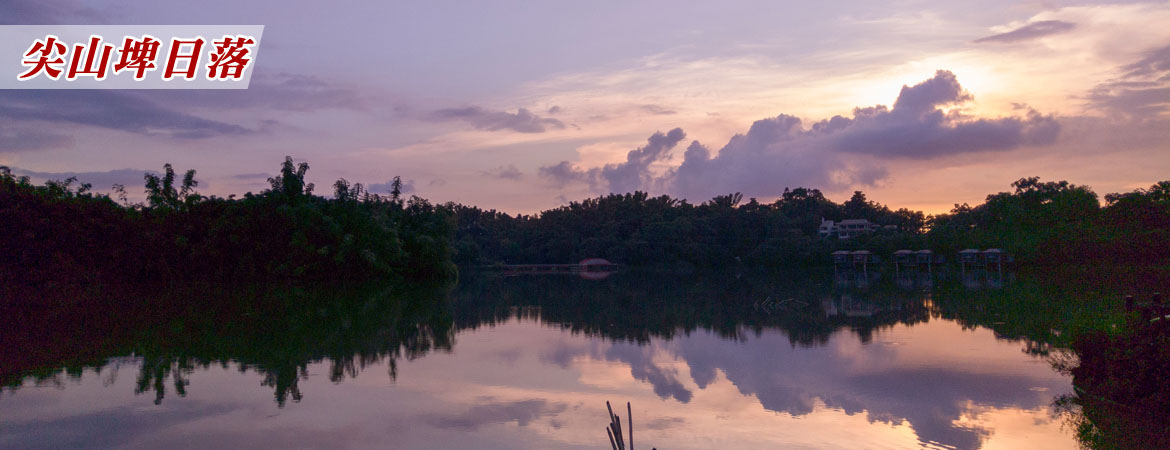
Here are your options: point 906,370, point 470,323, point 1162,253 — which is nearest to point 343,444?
point 906,370

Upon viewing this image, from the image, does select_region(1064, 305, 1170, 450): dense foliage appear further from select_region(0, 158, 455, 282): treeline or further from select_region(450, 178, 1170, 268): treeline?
select_region(450, 178, 1170, 268): treeline

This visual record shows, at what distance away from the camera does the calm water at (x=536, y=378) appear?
7.14m

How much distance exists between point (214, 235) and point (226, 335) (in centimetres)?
2038

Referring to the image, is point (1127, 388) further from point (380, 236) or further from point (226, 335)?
point (380, 236)

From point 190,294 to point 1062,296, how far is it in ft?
90.8

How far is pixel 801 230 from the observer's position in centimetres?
6309

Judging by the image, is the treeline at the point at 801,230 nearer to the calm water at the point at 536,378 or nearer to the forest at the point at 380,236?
the forest at the point at 380,236

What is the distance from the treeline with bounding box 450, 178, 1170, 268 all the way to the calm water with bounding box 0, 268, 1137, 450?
24809mm

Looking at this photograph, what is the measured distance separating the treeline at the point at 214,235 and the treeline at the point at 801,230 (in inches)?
Answer: 374

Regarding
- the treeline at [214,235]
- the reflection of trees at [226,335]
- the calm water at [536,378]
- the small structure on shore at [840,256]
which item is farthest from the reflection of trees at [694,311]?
the small structure on shore at [840,256]

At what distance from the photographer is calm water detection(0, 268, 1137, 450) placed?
23.4 ft

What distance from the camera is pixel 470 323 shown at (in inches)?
680

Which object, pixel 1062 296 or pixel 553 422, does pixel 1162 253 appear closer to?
pixel 1062 296

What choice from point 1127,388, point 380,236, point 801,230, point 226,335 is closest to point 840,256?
point 801,230
